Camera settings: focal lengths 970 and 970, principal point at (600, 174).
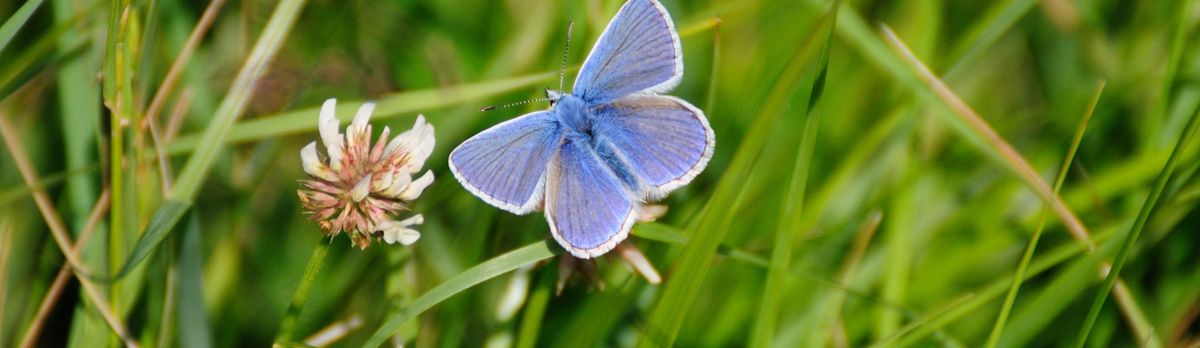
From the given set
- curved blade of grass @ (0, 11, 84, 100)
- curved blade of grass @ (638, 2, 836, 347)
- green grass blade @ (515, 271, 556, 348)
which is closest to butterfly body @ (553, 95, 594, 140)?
green grass blade @ (515, 271, 556, 348)

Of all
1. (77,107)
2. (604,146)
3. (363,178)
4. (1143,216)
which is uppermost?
(1143,216)

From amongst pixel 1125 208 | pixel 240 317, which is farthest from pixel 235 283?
pixel 1125 208

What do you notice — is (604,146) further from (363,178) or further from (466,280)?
(363,178)

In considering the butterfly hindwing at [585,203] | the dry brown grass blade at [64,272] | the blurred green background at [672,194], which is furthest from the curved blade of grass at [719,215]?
the dry brown grass blade at [64,272]

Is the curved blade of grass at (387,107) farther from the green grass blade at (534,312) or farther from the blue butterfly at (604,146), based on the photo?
the green grass blade at (534,312)

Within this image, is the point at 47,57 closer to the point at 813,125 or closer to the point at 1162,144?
the point at 813,125

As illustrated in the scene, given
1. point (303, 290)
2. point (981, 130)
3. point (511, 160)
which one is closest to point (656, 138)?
point (511, 160)
